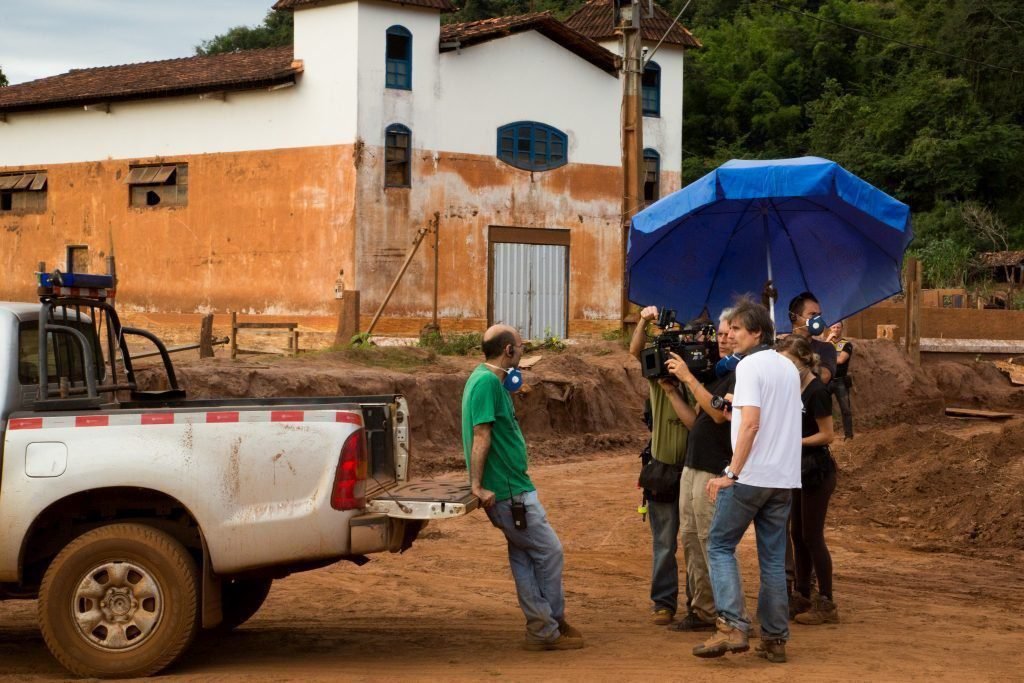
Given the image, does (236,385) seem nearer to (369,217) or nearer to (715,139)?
(369,217)

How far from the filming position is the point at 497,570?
431 inches

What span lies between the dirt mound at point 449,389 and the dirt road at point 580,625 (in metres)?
6.60

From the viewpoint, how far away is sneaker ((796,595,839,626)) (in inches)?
334

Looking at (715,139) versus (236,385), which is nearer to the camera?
(236,385)

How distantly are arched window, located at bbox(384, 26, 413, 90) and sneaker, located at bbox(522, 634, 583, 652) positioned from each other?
2171 centimetres

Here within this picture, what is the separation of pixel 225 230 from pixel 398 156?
Answer: 4.28 metres

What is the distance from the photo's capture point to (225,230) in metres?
29.5

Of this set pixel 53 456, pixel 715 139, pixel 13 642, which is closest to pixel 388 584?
pixel 13 642

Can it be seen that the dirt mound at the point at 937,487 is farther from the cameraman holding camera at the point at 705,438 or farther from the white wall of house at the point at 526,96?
the white wall of house at the point at 526,96

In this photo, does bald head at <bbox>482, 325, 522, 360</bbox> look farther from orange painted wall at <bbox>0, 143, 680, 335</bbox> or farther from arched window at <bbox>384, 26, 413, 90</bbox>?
arched window at <bbox>384, 26, 413, 90</bbox>

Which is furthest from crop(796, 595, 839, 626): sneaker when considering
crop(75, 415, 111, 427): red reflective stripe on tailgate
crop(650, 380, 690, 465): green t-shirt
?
crop(75, 415, 111, 427): red reflective stripe on tailgate

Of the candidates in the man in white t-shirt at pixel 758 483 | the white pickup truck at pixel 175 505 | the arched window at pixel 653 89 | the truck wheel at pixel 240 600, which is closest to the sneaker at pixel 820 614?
the man in white t-shirt at pixel 758 483

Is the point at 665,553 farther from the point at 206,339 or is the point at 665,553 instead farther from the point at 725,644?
the point at 206,339

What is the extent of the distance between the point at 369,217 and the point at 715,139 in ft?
102
